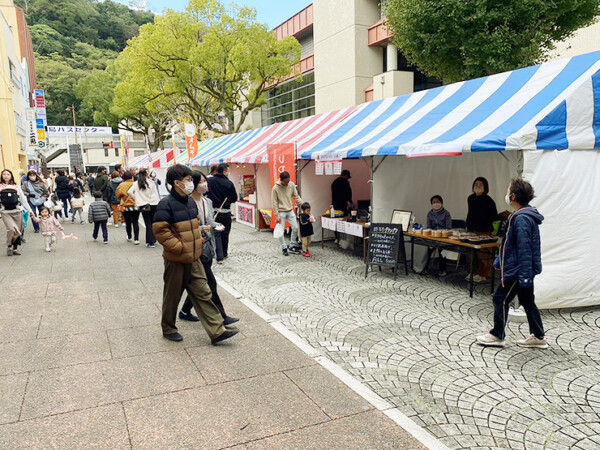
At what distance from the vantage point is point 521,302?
13.9 feet

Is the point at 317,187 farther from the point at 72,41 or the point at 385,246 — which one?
the point at 72,41

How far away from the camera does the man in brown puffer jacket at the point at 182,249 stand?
4095 mm

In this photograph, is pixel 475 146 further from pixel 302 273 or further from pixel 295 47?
pixel 295 47

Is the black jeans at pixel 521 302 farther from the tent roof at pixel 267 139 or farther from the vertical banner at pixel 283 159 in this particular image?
the vertical banner at pixel 283 159

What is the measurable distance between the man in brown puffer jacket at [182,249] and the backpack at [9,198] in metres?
6.23

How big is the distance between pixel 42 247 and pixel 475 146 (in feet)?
31.5

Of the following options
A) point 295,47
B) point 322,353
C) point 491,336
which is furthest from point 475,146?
point 295,47

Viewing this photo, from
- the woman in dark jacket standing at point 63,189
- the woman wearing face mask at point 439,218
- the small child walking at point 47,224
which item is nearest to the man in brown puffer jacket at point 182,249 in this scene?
the woman wearing face mask at point 439,218

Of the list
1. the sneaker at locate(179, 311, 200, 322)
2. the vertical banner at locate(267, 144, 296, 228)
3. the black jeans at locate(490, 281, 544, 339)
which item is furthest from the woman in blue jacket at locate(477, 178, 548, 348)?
the vertical banner at locate(267, 144, 296, 228)

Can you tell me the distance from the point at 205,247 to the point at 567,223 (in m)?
4.23

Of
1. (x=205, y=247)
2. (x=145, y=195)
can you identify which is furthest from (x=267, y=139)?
(x=205, y=247)

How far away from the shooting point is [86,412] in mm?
3238

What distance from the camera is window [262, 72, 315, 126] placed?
31.5 metres

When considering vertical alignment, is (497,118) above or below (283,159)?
above
